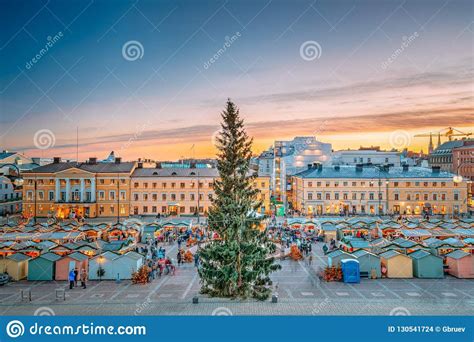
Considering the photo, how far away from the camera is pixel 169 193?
5628cm

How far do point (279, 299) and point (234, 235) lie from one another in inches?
184

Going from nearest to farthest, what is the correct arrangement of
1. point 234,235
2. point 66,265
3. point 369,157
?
point 234,235
point 66,265
point 369,157

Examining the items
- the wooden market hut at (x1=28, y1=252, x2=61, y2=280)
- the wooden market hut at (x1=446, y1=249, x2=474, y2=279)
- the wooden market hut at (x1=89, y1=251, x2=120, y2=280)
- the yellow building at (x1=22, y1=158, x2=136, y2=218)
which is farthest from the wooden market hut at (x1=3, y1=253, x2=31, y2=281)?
the yellow building at (x1=22, y1=158, x2=136, y2=218)

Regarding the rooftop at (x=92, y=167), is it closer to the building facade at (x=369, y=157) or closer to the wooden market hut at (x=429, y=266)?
the wooden market hut at (x=429, y=266)

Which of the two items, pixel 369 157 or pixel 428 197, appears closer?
pixel 428 197

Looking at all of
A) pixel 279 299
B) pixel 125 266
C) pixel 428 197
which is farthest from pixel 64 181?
pixel 428 197

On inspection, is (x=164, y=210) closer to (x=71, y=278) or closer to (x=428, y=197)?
(x=71, y=278)

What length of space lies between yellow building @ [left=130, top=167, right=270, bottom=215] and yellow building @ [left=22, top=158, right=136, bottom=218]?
1561 mm

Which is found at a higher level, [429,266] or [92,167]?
[92,167]

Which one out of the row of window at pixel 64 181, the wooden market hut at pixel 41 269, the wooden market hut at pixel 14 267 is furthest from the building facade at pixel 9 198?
the wooden market hut at pixel 41 269

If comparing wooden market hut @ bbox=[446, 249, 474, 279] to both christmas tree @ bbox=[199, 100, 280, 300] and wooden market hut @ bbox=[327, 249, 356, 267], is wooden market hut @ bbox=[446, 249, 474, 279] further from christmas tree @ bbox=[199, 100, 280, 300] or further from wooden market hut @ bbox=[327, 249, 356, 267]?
christmas tree @ bbox=[199, 100, 280, 300]

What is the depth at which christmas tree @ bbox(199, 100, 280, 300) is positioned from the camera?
15.4 metres

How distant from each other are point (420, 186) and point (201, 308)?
47360 millimetres
